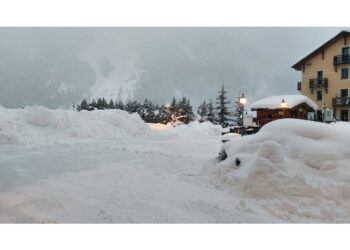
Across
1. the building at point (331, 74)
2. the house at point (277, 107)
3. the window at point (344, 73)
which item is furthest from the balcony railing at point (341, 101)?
the house at point (277, 107)

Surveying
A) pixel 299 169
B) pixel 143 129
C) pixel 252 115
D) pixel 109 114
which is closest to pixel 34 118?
pixel 109 114

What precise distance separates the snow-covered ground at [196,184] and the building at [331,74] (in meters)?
16.1

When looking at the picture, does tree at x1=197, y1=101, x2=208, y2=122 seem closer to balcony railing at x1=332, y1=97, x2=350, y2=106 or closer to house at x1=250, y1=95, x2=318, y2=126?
balcony railing at x1=332, y1=97, x2=350, y2=106

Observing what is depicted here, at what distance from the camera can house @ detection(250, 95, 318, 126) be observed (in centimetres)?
1429

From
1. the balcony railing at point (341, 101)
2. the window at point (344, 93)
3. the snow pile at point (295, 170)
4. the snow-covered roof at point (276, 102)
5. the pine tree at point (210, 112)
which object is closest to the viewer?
the snow pile at point (295, 170)

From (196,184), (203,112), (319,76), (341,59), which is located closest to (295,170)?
(196,184)

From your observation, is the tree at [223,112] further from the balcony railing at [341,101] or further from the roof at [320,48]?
the balcony railing at [341,101]

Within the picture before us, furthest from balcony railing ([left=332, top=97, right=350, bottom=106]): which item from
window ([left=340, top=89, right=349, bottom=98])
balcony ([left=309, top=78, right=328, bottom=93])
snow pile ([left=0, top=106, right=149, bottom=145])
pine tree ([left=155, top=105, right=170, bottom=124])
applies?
pine tree ([left=155, top=105, right=170, bottom=124])

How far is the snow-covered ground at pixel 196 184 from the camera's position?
436 cm

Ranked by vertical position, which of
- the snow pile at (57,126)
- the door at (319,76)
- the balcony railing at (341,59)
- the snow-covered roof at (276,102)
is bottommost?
the snow pile at (57,126)

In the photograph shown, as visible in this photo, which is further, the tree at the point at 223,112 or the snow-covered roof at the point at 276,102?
the tree at the point at 223,112

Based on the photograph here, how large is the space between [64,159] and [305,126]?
217 inches

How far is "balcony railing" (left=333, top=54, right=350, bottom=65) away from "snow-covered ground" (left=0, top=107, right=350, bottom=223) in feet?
58.5
